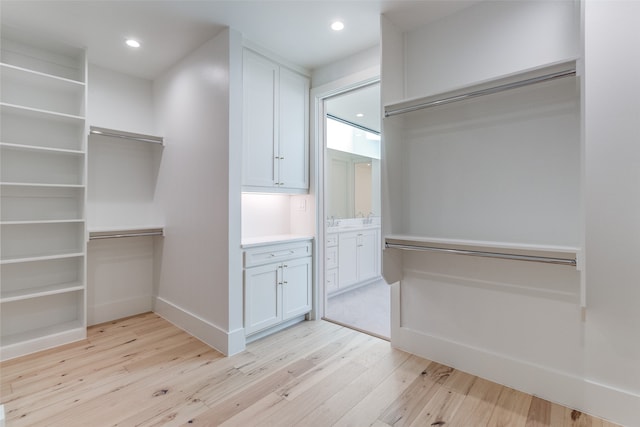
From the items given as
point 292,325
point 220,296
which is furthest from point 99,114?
point 292,325

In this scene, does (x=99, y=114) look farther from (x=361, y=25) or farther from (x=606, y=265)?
(x=606, y=265)

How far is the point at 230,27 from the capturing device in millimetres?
2391

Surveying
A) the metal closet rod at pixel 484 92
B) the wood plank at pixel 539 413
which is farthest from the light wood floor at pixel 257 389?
the metal closet rod at pixel 484 92

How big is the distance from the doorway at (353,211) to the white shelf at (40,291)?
A: 237 centimetres

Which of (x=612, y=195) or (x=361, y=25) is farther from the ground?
(x=361, y=25)

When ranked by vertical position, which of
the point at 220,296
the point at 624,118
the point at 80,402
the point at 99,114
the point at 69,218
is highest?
the point at 99,114

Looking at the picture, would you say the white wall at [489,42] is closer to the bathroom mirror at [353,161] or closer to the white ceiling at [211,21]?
the white ceiling at [211,21]

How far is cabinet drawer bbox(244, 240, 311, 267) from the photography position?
2.60 m

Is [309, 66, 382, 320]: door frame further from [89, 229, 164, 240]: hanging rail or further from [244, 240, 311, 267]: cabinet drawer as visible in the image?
[89, 229, 164, 240]: hanging rail

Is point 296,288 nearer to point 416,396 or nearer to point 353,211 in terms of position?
point 416,396

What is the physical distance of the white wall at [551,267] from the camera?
1621mm

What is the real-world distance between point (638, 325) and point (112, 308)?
4211mm

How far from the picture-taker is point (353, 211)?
489 cm

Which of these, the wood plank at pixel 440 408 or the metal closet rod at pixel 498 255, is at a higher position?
the metal closet rod at pixel 498 255
